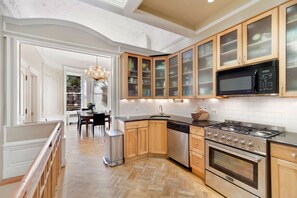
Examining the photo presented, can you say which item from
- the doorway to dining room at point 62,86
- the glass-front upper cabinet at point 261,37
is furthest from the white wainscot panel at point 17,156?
the glass-front upper cabinet at point 261,37

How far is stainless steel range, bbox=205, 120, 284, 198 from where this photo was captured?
5.88ft

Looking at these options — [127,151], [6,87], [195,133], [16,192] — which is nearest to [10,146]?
[6,87]

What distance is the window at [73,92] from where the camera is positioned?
7.79 m

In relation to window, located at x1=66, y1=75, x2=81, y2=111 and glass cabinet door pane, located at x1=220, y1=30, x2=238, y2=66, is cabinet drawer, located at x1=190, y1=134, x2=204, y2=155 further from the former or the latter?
window, located at x1=66, y1=75, x2=81, y2=111

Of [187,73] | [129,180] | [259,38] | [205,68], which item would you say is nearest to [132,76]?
[187,73]

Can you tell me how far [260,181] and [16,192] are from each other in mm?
2339

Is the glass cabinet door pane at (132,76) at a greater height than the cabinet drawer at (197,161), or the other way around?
the glass cabinet door pane at (132,76)

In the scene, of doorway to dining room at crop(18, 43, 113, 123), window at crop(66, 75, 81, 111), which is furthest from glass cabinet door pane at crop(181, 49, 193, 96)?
window at crop(66, 75, 81, 111)

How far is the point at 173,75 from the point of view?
3.89 m

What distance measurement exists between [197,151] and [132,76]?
7.66 feet

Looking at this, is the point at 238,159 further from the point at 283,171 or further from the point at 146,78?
the point at 146,78

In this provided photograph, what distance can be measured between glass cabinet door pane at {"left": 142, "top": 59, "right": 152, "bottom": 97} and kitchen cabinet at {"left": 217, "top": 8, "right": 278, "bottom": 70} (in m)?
1.89

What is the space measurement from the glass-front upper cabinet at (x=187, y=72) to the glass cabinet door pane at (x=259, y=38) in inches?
45.2

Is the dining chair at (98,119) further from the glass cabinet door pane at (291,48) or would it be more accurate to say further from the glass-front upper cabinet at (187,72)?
the glass cabinet door pane at (291,48)
